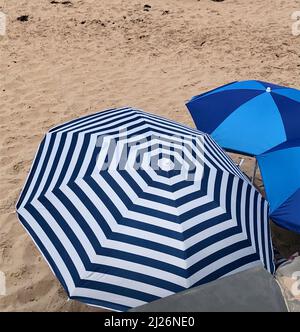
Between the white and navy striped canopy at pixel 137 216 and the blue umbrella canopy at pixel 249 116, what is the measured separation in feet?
2.06

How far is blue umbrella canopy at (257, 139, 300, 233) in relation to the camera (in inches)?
125

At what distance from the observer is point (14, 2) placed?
8.81 meters

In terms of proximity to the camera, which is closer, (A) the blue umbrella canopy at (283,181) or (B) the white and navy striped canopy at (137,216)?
(B) the white and navy striped canopy at (137,216)

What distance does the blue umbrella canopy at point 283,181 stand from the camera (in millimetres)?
3166

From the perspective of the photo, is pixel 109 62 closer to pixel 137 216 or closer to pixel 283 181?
pixel 283 181

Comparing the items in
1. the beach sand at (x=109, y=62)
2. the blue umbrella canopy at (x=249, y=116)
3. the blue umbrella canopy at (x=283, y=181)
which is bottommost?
the beach sand at (x=109, y=62)

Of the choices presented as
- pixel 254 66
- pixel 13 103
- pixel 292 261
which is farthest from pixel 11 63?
pixel 292 261

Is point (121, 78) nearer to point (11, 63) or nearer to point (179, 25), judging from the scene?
point (11, 63)

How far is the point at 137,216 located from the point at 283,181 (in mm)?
1218

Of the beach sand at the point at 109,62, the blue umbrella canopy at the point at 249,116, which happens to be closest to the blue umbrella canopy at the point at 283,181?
the blue umbrella canopy at the point at 249,116

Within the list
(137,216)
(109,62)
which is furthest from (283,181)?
(109,62)

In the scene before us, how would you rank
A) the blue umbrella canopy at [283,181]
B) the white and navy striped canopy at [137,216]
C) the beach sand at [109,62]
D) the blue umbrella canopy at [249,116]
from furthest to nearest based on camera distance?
the beach sand at [109,62] < the blue umbrella canopy at [249,116] < the blue umbrella canopy at [283,181] < the white and navy striped canopy at [137,216]

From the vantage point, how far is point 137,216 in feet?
8.73

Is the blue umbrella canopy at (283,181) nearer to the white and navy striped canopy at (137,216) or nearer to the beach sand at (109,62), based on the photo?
the white and navy striped canopy at (137,216)
